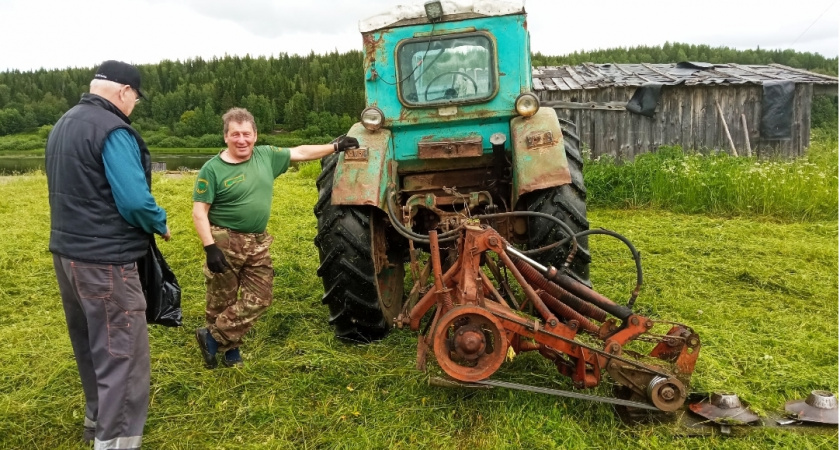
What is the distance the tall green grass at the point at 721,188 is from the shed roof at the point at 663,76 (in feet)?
7.89

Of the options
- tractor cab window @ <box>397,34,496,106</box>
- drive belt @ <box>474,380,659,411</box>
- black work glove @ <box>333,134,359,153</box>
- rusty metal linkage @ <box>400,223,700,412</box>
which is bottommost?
drive belt @ <box>474,380,659,411</box>

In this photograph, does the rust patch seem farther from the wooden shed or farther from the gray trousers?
the wooden shed

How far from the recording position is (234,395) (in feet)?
11.1

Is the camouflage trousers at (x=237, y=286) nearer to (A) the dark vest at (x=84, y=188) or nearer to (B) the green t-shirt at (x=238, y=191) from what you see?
(B) the green t-shirt at (x=238, y=191)

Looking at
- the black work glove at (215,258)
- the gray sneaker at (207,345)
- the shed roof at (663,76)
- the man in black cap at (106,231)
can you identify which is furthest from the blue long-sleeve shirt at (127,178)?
the shed roof at (663,76)

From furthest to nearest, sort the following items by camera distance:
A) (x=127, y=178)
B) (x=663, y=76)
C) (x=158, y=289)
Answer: (x=663, y=76) < (x=158, y=289) < (x=127, y=178)

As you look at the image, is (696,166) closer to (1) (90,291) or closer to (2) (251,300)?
(2) (251,300)

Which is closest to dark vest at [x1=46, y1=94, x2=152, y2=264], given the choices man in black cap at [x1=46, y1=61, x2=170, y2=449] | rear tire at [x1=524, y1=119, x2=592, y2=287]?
man in black cap at [x1=46, y1=61, x2=170, y2=449]

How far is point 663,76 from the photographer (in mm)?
12273

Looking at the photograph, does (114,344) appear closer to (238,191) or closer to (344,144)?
(238,191)

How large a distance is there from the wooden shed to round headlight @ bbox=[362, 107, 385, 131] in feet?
26.6

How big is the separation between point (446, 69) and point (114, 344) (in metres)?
2.72

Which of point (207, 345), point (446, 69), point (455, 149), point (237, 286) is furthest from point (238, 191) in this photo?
point (446, 69)

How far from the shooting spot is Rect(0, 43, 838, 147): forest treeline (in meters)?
38.7
